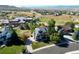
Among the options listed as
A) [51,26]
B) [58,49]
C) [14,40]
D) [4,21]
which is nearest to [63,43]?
[58,49]

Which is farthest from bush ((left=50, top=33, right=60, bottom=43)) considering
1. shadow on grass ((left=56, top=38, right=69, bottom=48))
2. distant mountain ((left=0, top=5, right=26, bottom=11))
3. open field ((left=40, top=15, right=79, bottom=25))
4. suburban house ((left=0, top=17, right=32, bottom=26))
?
distant mountain ((left=0, top=5, right=26, bottom=11))

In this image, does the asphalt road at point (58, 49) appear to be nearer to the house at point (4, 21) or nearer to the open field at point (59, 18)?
the open field at point (59, 18)

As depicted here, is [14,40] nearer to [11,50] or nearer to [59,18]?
[11,50]

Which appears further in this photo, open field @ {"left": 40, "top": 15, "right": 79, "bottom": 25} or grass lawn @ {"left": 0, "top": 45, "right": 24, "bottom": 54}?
open field @ {"left": 40, "top": 15, "right": 79, "bottom": 25}

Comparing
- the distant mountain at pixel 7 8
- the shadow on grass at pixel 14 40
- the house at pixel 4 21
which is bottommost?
the shadow on grass at pixel 14 40

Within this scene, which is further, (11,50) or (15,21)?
(15,21)

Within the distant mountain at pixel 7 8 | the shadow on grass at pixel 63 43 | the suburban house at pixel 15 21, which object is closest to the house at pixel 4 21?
the suburban house at pixel 15 21

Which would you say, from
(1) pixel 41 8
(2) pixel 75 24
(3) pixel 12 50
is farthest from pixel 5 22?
(2) pixel 75 24

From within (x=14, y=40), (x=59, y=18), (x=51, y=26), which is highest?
(x=59, y=18)

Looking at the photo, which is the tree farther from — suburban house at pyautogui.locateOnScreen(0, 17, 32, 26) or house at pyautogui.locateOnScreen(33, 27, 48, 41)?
suburban house at pyautogui.locateOnScreen(0, 17, 32, 26)
